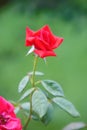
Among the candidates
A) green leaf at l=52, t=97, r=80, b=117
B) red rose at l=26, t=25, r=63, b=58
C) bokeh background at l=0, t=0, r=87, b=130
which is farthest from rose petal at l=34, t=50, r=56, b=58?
bokeh background at l=0, t=0, r=87, b=130

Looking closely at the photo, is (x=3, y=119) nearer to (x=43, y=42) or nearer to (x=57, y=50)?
(x=43, y=42)

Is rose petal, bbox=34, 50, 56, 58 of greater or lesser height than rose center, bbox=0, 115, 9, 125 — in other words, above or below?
above

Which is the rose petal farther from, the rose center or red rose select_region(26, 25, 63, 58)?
the rose center

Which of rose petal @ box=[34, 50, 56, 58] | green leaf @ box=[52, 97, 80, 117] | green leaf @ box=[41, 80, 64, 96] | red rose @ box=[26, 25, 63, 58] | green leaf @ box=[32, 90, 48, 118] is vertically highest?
red rose @ box=[26, 25, 63, 58]

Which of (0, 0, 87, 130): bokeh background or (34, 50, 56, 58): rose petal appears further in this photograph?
(0, 0, 87, 130): bokeh background

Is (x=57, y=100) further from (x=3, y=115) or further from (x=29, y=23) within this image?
(x=29, y=23)

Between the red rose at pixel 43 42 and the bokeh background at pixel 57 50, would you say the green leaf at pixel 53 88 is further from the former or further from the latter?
the bokeh background at pixel 57 50

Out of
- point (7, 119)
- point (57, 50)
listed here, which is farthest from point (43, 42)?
point (57, 50)
